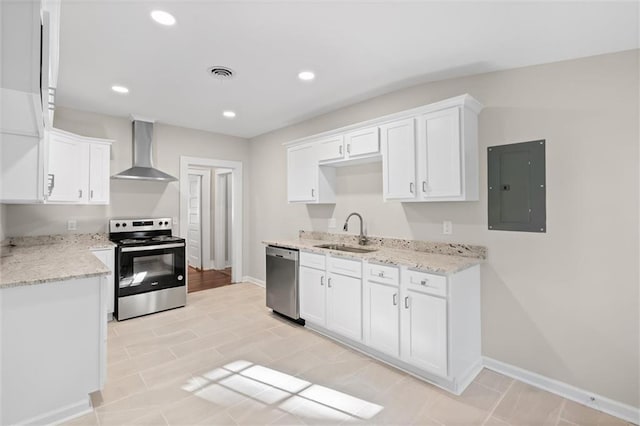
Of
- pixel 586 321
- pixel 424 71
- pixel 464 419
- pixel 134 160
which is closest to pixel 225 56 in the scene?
pixel 424 71

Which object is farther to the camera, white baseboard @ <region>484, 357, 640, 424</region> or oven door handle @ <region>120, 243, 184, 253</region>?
oven door handle @ <region>120, 243, 184, 253</region>

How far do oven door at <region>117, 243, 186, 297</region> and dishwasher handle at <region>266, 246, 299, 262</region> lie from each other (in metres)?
1.32

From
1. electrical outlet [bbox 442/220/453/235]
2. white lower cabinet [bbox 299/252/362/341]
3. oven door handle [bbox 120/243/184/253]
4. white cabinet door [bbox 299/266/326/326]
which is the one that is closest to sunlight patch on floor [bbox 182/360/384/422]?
white lower cabinet [bbox 299/252/362/341]

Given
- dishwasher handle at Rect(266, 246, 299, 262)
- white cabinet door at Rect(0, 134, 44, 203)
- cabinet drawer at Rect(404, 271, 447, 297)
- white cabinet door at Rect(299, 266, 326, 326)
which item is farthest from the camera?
dishwasher handle at Rect(266, 246, 299, 262)

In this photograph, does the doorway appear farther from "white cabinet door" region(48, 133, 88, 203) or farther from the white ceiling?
the white ceiling

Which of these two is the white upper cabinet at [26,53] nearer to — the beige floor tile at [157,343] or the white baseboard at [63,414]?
the white baseboard at [63,414]

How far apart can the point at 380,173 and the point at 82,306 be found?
9.51 feet

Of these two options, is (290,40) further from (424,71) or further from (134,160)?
(134,160)

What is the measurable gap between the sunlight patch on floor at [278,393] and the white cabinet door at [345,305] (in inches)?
27.7

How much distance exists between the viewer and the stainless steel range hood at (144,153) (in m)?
4.25

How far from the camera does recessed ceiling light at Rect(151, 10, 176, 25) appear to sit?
79.4 inches

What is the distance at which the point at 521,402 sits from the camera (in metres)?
2.22

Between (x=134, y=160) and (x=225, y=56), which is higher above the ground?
(x=225, y=56)

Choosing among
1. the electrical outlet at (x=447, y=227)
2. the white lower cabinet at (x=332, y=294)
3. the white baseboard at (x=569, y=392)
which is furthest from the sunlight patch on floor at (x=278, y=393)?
the electrical outlet at (x=447, y=227)
